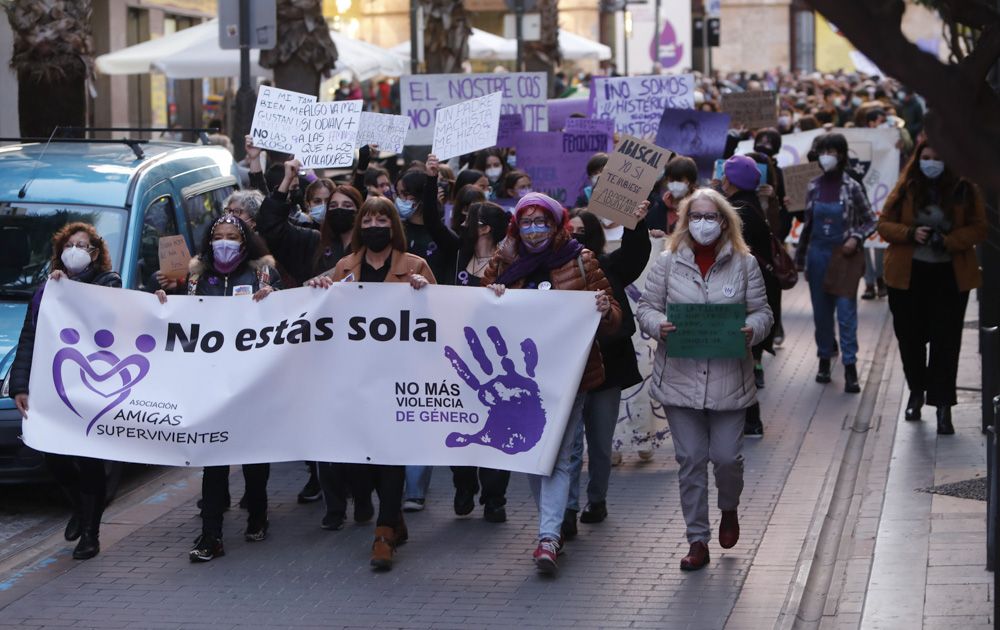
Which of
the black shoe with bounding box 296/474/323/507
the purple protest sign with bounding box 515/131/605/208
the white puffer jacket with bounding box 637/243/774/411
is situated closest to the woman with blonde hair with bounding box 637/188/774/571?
the white puffer jacket with bounding box 637/243/774/411

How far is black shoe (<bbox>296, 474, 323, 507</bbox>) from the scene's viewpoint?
9523mm

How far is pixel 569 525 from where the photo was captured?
854cm

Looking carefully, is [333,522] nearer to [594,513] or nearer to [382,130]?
[594,513]

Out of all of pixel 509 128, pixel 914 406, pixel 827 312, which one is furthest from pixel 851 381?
pixel 509 128

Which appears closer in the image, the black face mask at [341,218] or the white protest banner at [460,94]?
the black face mask at [341,218]

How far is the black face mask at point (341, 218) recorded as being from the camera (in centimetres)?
925

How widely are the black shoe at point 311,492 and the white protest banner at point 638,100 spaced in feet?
23.0

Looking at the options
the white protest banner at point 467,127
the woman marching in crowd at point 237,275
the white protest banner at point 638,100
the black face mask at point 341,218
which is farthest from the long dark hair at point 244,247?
the white protest banner at point 638,100

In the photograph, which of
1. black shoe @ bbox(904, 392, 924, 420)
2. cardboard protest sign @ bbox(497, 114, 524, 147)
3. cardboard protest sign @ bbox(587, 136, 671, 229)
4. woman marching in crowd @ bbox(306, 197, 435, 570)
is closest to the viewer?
woman marching in crowd @ bbox(306, 197, 435, 570)

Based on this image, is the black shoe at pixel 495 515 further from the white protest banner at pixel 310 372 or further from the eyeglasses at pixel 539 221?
the eyeglasses at pixel 539 221

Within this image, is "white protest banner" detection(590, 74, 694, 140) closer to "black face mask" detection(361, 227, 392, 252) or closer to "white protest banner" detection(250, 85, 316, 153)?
"white protest banner" detection(250, 85, 316, 153)

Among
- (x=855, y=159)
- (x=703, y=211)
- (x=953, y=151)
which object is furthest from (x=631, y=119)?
(x=953, y=151)

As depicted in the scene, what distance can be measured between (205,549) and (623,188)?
9.05ft

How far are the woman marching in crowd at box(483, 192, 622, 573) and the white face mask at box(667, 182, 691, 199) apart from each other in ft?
8.69
